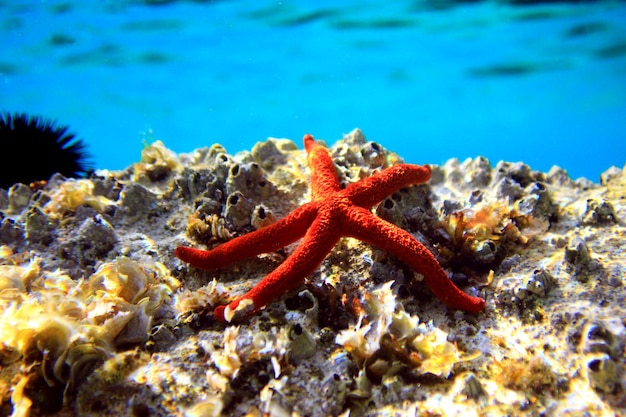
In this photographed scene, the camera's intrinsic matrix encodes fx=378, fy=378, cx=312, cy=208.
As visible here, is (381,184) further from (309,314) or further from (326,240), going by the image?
(309,314)

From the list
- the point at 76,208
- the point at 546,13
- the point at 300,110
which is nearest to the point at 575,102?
the point at 546,13

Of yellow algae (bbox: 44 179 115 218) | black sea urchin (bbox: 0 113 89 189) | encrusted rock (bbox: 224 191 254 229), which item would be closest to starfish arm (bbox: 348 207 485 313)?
encrusted rock (bbox: 224 191 254 229)

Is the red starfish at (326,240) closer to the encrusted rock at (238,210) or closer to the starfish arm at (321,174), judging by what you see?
the starfish arm at (321,174)

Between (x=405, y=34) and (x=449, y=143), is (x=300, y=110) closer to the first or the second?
(x=405, y=34)

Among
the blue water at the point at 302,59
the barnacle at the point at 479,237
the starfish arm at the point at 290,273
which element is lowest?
the starfish arm at the point at 290,273

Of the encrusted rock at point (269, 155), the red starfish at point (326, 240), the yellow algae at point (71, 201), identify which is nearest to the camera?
the red starfish at point (326, 240)

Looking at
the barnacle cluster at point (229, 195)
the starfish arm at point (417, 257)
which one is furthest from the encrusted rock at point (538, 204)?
the barnacle cluster at point (229, 195)
